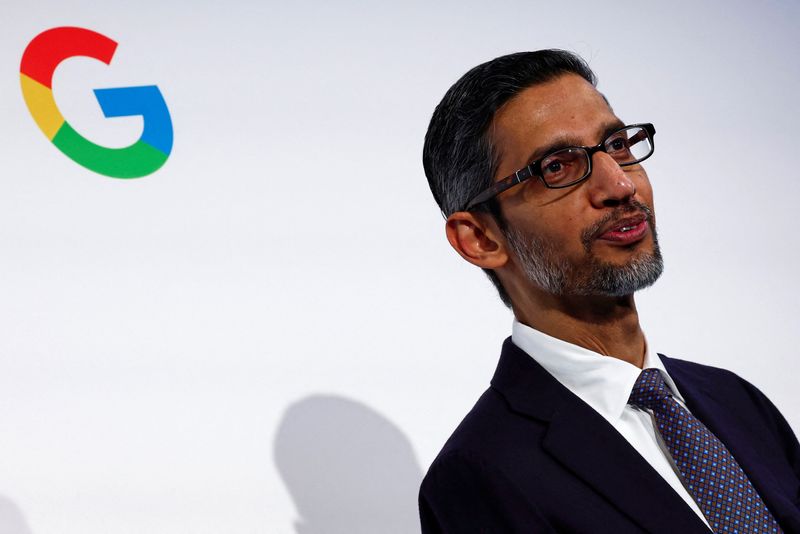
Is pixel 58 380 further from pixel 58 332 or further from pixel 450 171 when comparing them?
pixel 450 171

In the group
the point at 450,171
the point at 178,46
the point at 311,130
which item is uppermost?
the point at 178,46

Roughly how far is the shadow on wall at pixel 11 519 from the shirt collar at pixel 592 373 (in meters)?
1.10

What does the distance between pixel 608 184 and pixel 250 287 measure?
0.94 metres

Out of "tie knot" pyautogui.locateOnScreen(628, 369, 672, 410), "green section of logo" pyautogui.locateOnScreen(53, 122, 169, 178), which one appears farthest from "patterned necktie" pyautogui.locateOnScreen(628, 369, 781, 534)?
"green section of logo" pyautogui.locateOnScreen(53, 122, 169, 178)

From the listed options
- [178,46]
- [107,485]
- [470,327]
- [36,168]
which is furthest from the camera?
[470,327]

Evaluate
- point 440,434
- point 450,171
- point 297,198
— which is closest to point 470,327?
point 440,434

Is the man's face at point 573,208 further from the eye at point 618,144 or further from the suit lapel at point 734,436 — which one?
the suit lapel at point 734,436

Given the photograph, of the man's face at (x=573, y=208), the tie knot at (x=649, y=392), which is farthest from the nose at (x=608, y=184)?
the tie knot at (x=649, y=392)

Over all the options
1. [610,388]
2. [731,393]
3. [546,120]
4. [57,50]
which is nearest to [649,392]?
[610,388]

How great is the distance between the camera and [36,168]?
5.45 feet

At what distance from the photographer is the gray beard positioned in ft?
3.56

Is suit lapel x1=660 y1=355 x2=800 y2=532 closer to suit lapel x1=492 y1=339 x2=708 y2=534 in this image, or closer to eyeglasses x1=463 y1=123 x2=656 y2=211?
suit lapel x1=492 y1=339 x2=708 y2=534

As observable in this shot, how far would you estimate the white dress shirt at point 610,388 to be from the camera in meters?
1.09

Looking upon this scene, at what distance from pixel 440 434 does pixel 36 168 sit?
112 centimetres
